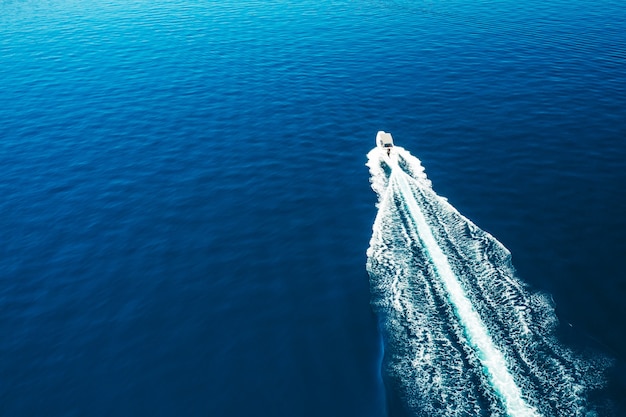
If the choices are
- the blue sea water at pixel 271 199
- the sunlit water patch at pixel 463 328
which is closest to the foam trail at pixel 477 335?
the sunlit water patch at pixel 463 328

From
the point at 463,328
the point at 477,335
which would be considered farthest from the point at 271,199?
the point at 477,335

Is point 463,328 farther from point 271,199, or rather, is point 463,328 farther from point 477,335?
point 271,199

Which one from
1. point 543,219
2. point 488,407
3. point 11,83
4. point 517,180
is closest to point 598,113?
point 517,180

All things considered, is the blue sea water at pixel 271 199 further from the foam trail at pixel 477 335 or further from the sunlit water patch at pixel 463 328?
the foam trail at pixel 477 335

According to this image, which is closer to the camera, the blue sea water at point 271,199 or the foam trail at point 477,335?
the foam trail at point 477,335

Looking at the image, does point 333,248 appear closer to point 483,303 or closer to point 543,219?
point 483,303
